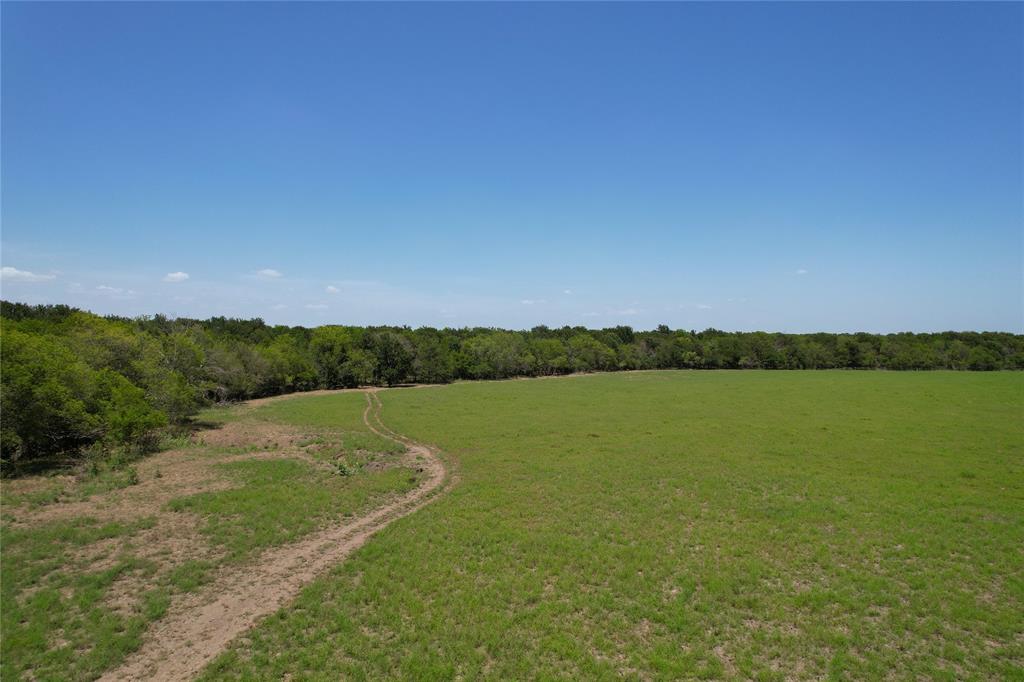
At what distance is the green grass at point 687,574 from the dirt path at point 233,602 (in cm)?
72

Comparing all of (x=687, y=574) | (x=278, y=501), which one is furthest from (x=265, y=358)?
(x=687, y=574)

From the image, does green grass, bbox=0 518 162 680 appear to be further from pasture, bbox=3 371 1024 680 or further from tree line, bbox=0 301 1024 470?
tree line, bbox=0 301 1024 470

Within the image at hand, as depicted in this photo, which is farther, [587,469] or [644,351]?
[644,351]

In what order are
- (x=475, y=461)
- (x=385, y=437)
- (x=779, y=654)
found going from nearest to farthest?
(x=779, y=654) → (x=475, y=461) → (x=385, y=437)

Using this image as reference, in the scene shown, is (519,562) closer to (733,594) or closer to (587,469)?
(733,594)

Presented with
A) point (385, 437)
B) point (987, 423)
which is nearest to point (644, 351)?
A: point (987, 423)

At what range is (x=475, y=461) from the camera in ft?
89.6

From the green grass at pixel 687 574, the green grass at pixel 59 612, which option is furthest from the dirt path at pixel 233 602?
the green grass at pixel 687 574

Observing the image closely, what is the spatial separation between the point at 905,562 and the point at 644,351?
11872 cm

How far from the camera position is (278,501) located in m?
20.0

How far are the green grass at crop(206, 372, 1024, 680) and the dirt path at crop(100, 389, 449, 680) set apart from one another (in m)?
0.72

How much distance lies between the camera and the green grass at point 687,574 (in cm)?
985

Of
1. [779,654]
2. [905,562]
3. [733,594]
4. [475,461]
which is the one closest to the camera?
[779,654]

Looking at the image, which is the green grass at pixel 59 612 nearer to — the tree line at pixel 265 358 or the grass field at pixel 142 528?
the grass field at pixel 142 528
